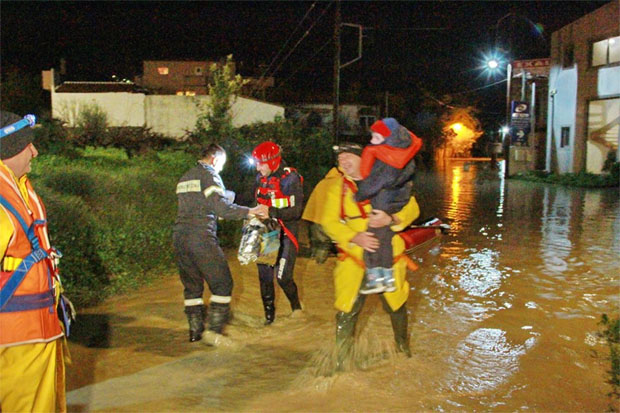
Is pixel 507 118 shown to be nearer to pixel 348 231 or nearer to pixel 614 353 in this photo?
pixel 348 231

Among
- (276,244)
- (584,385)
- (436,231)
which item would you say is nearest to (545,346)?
(584,385)

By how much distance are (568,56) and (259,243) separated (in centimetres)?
2762

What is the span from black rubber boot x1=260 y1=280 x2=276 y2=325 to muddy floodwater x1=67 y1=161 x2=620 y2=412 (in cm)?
12

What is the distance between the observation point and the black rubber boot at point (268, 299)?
6.48m

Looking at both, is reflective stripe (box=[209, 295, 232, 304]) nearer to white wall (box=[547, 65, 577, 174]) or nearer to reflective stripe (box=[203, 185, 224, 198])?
reflective stripe (box=[203, 185, 224, 198])

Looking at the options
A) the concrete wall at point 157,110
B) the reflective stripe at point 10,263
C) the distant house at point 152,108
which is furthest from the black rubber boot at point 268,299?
the concrete wall at point 157,110

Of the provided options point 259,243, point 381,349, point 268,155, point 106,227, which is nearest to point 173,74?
point 106,227

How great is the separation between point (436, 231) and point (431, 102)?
1813 inches

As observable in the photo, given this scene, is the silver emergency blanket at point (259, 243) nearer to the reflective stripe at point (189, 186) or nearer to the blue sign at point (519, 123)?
the reflective stripe at point (189, 186)

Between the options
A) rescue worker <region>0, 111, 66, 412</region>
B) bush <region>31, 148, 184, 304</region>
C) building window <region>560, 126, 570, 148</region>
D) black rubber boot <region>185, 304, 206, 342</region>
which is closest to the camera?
rescue worker <region>0, 111, 66, 412</region>

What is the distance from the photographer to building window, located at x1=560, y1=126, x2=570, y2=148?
96.5ft

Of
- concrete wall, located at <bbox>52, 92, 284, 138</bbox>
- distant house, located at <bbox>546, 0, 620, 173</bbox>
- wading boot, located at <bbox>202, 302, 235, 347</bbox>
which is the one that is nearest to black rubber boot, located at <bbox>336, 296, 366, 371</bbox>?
wading boot, located at <bbox>202, 302, 235, 347</bbox>

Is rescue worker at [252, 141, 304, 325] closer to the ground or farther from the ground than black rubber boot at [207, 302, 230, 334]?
farther from the ground

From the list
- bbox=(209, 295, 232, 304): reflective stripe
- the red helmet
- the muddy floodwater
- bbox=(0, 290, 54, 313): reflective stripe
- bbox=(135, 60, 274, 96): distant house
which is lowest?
the muddy floodwater
